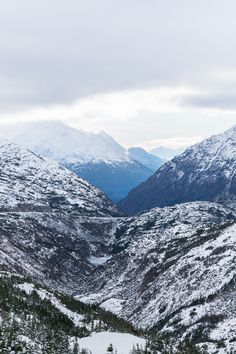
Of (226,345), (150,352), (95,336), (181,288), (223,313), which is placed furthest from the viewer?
(181,288)

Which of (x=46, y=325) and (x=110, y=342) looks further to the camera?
(x=46, y=325)

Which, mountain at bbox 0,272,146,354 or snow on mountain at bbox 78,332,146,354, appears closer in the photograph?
mountain at bbox 0,272,146,354

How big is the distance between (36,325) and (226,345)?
63.6 metres

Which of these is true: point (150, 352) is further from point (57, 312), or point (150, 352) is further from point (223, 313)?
point (223, 313)

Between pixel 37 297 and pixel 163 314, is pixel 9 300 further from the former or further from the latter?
pixel 163 314

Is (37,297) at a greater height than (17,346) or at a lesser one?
greater

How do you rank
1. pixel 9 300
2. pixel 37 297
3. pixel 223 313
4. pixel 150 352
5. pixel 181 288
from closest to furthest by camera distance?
1. pixel 150 352
2. pixel 9 300
3. pixel 37 297
4. pixel 223 313
5. pixel 181 288

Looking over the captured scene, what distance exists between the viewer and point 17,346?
220 ft

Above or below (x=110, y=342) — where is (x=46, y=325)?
above

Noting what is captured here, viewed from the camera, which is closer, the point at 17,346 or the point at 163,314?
the point at 17,346

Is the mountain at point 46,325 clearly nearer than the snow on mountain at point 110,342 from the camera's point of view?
Yes

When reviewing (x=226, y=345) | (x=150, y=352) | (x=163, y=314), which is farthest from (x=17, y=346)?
(x=163, y=314)

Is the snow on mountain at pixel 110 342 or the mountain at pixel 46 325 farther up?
the mountain at pixel 46 325

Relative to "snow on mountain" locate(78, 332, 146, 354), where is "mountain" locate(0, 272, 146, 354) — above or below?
above
